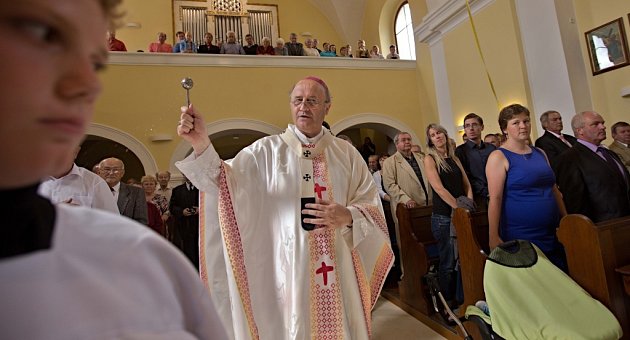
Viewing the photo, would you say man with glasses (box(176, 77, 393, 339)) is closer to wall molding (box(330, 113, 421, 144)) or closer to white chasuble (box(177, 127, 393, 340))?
white chasuble (box(177, 127, 393, 340))

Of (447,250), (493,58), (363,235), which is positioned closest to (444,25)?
(493,58)

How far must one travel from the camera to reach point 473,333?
9.51ft

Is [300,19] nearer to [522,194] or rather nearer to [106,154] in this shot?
[106,154]

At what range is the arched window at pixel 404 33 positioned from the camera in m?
11.6

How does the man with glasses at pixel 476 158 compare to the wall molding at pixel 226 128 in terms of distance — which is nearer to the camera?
the man with glasses at pixel 476 158

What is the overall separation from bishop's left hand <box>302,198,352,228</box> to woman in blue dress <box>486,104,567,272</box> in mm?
1440

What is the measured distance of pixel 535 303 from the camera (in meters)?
2.12

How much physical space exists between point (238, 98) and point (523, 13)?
552 centimetres

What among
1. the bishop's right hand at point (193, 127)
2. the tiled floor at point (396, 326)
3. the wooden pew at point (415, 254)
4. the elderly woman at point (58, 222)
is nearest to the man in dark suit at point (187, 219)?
the tiled floor at point (396, 326)

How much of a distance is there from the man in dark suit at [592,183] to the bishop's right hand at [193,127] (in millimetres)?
2915

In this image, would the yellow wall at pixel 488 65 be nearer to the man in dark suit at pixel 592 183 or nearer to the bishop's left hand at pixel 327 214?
the man in dark suit at pixel 592 183

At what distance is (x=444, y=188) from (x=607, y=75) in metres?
4.15

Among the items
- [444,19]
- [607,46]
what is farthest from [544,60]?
[444,19]

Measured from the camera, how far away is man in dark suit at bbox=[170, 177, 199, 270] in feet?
17.4
